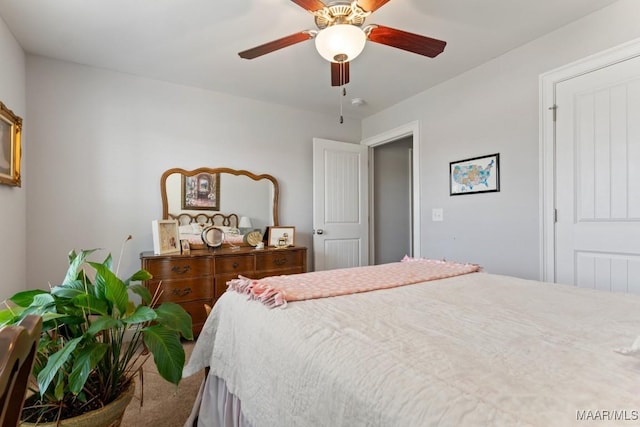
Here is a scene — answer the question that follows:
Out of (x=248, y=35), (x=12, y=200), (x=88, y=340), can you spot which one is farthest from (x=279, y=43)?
(x=12, y=200)

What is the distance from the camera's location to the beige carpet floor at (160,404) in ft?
5.35

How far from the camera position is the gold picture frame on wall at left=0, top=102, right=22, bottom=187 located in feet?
6.55

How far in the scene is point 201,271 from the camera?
8.99 feet

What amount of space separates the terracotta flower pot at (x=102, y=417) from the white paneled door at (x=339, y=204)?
8.66ft

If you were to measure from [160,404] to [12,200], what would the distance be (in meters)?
1.79

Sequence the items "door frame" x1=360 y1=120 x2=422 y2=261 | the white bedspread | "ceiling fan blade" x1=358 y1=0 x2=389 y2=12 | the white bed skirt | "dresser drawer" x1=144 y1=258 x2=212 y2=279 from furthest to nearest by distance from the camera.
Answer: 1. "door frame" x1=360 y1=120 x2=422 y2=261
2. "dresser drawer" x1=144 y1=258 x2=212 y2=279
3. "ceiling fan blade" x1=358 y1=0 x2=389 y2=12
4. the white bed skirt
5. the white bedspread

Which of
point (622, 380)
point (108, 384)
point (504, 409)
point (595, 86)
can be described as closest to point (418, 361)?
point (504, 409)

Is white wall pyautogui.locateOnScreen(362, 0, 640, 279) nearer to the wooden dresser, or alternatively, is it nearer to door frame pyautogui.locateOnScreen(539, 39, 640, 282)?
door frame pyautogui.locateOnScreen(539, 39, 640, 282)

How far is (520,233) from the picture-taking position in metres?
2.46

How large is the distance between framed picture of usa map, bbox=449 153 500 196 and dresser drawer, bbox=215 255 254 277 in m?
2.07

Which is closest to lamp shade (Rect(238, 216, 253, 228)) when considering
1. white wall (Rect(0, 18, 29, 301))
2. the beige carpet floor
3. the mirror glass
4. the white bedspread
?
the mirror glass

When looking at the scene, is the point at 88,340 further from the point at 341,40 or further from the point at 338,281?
the point at 341,40

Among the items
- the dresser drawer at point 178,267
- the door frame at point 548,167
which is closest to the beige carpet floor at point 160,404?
the dresser drawer at point 178,267

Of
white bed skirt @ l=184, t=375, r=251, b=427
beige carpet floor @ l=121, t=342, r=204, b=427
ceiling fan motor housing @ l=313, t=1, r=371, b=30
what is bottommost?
beige carpet floor @ l=121, t=342, r=204, b=427
